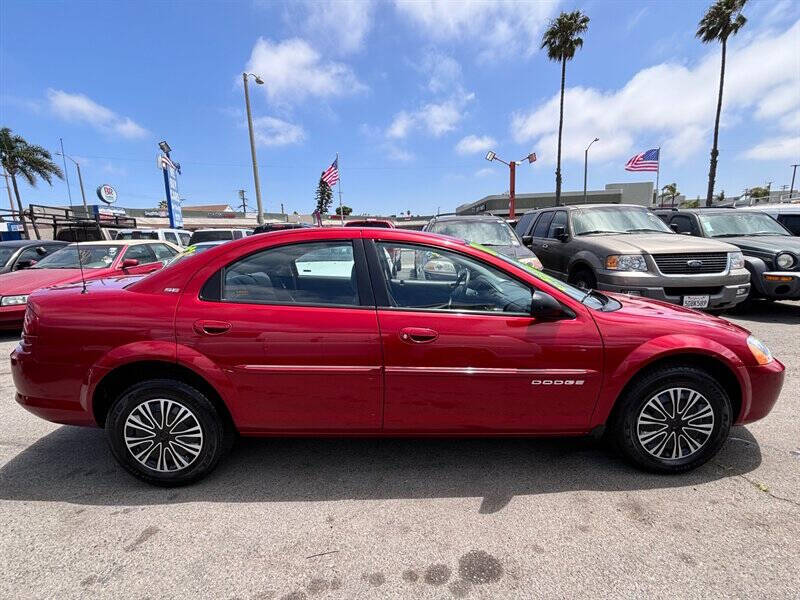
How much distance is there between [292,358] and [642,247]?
5588 millimetres

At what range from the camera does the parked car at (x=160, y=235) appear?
13216 mm

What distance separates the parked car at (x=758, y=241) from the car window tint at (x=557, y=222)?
199cm

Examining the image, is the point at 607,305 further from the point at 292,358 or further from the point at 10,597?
the point at 10,597

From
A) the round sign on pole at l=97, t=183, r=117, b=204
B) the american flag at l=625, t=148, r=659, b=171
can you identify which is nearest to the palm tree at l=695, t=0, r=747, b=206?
the american flag at l=625, t=148, r=659, b=171

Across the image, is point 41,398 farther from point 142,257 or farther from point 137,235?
point 137,235

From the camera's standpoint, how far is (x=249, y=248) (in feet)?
8.77

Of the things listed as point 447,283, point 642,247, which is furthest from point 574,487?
point 642,247

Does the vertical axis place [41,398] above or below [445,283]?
below

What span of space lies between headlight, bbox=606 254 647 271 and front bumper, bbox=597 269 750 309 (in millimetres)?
96

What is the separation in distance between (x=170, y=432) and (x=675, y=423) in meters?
3.19

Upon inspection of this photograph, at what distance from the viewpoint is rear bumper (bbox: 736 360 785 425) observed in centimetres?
262

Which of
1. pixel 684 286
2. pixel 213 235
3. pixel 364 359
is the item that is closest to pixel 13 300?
pixel 364 359

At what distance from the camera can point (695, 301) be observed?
5789 mm

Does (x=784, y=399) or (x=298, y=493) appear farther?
(x=784, y=399)
